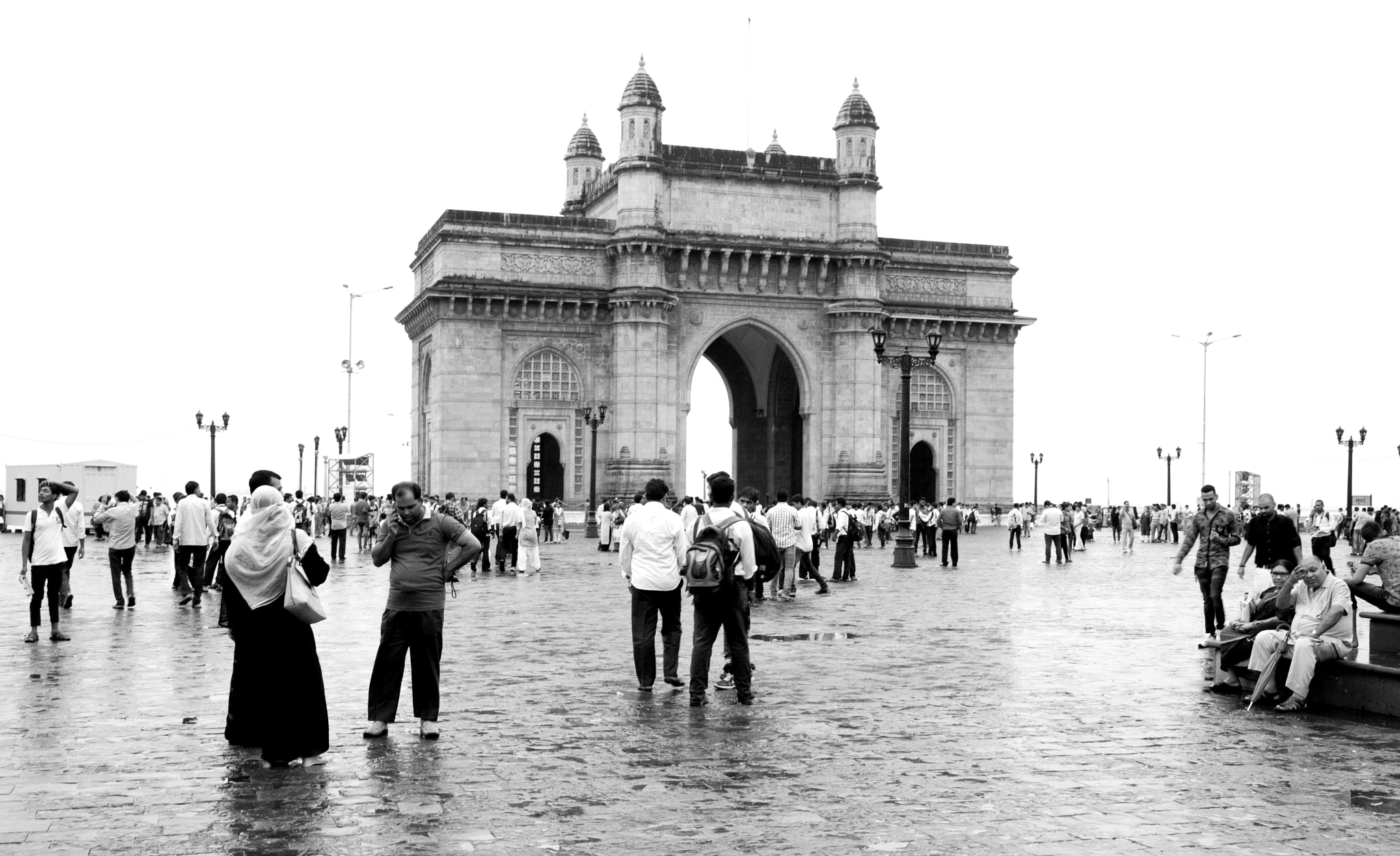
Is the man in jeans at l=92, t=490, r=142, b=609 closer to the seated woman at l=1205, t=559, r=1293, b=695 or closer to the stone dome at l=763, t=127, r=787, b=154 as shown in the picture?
the seated woman at l=1205, t=559, r=1293, b=695

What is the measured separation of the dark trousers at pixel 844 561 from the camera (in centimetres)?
2566

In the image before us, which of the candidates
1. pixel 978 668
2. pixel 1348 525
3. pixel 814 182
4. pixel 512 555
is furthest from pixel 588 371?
pixel 978 668

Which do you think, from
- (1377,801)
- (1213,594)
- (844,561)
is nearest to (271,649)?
(1377,801)

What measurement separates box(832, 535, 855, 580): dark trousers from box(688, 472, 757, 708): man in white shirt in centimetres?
1409

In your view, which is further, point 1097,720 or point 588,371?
point 588,371

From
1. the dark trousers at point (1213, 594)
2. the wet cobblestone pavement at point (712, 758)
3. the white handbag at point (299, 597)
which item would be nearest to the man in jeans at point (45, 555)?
the wet cobblestone pavement at point (712, 758)

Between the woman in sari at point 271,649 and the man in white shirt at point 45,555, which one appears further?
the man in white shirt at point 45,555

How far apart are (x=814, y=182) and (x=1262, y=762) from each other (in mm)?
46507

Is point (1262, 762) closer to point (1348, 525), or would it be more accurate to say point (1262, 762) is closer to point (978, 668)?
point (978, 668)

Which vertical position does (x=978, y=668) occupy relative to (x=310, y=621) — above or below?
below

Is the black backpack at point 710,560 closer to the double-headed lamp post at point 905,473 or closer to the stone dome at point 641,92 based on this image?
the double-headed lamp post at point 905,473

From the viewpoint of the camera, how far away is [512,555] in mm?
28906

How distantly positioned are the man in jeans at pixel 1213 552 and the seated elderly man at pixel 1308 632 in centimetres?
334

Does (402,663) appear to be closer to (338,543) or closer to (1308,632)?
(1308,632)
